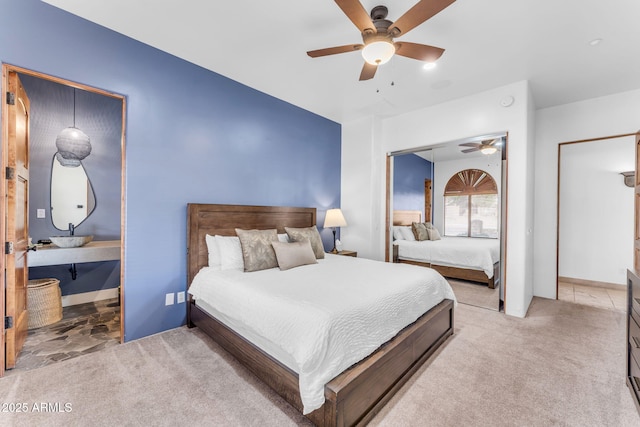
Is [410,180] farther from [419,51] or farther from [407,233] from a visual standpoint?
[419,51]

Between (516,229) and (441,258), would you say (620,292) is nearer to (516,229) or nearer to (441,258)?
(516,229)

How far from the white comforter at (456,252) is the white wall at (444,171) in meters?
0.26

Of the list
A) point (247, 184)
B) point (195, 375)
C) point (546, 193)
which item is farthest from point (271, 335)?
point (546, 193)

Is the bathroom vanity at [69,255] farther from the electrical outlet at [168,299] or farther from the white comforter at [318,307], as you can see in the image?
the white comforter at [318,307]

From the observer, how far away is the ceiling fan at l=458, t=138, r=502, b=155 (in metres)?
3.53

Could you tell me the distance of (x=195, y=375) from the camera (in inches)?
81.7

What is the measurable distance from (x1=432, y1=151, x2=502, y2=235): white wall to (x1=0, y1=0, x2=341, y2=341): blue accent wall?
2438 millimetres

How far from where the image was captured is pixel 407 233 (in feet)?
14.4

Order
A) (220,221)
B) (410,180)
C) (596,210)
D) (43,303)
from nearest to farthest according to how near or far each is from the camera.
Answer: (43,303) < (220,221) < (596,210) < (410,180)

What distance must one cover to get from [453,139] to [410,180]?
885mm

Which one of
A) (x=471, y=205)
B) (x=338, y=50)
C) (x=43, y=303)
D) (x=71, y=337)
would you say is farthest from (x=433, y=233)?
(x=43, y=303)

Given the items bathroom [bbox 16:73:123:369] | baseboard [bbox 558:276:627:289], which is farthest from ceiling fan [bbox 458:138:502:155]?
bathroom [bbox 16:73:123:369]

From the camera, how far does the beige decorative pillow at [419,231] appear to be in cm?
422

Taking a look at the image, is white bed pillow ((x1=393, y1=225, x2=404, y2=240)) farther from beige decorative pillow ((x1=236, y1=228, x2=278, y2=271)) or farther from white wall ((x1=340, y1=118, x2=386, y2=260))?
beige decorative pillow ((x1=236, y1=228, x2=278, y2=271))
